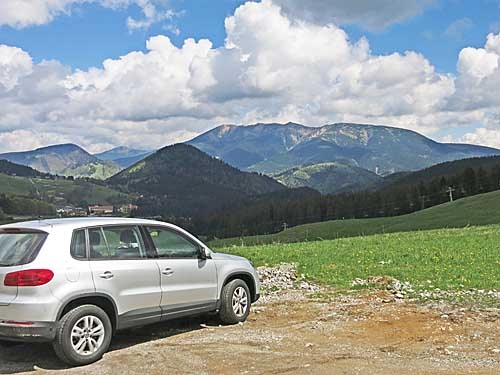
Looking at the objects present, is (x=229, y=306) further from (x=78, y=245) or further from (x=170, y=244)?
(x=78, y=245)

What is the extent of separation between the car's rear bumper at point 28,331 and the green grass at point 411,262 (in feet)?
29.0

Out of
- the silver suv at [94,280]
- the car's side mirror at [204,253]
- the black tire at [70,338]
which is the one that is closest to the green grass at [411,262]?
the car's side mirror at [204,253]

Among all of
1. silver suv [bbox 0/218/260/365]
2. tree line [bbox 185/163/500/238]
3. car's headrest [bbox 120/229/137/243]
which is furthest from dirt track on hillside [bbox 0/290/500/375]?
tree line [bbox 185/163/500/238]

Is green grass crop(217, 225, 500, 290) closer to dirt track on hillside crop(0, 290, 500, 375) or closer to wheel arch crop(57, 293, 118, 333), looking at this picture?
dirt track on hillside crop(0, 290, 500, 375)

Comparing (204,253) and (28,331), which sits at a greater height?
(204,253)

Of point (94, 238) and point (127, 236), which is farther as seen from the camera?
point (127, 236)

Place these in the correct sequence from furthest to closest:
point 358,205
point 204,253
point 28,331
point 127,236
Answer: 1. point 358,205
2. point 204,253
3. point 127,236
4. point 28,331

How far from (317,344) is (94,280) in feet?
12.5

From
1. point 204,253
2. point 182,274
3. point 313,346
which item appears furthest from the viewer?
point 204,253

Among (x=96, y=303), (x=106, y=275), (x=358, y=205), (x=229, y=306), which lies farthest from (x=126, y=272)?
(x=358, y=205)

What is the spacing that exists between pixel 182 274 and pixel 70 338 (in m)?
2.41

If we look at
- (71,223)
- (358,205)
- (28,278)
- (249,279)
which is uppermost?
(358,205)

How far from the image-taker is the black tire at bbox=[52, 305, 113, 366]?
8656 mm

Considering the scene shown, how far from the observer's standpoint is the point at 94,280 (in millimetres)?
9062
